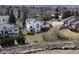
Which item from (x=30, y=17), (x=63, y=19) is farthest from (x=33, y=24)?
(x=63, y=19)

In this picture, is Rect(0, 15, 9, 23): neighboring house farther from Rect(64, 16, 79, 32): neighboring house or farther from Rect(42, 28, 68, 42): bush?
Rect(64, 16, 79, 32): neighboring house

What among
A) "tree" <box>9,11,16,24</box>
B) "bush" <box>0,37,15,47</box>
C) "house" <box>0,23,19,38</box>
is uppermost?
"tree" <box>9,11,16,24</box>

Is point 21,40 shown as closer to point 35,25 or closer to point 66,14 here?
point 35,25

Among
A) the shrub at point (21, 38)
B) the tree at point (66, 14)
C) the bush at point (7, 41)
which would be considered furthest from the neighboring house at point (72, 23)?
the bush at point (7, 41)

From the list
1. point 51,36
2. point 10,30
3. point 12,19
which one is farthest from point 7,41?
point 51,36

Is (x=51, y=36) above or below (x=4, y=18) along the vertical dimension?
below

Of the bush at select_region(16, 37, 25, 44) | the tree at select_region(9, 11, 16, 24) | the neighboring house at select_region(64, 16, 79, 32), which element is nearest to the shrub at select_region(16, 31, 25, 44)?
the bush at select_region(16, 37, 25, 44)
